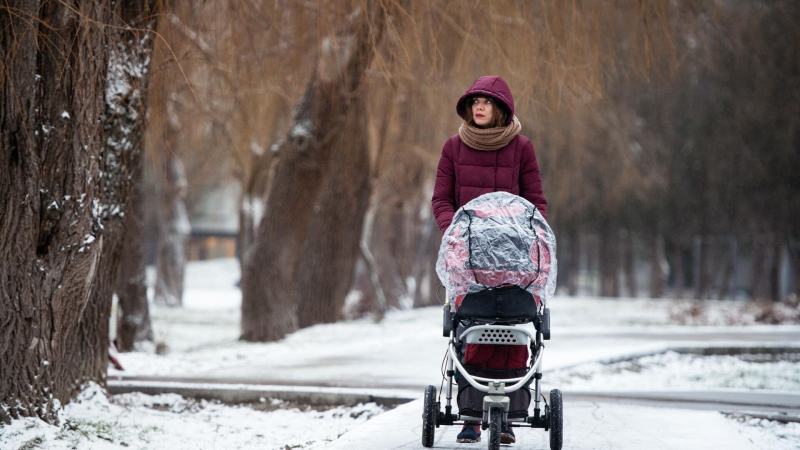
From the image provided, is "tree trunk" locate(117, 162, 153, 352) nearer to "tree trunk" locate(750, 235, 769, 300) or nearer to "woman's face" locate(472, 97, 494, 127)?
"woman's face" locate(472, 97, 494, 127)

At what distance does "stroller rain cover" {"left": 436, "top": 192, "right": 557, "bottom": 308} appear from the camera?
4.36 metres

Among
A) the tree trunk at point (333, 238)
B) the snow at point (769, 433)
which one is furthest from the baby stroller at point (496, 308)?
the tree trunk at point (333, 238)

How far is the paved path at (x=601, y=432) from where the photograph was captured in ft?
16.8

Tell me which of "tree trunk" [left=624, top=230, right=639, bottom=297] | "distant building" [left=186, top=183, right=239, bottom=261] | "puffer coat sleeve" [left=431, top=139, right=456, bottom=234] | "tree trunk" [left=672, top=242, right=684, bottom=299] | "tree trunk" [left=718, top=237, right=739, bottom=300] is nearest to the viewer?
"puffer coat sleeve" [left=431, top=139, right=456, bottom=234]

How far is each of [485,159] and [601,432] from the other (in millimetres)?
1909

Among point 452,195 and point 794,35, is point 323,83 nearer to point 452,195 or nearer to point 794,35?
point 452,195

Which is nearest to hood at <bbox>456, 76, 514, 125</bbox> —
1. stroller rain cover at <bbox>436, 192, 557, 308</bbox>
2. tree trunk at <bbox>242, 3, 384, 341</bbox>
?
stroller rain cover at <bbox>436, 192, 557, 308</bbox>

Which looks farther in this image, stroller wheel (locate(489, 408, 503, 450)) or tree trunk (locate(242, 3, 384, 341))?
tree trunk (locate(242, 3, 384, 341))

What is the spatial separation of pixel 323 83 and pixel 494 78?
23.5 ft

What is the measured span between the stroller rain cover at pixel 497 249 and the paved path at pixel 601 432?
104 cm

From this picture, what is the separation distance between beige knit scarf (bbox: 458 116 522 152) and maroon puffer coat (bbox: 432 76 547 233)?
0.06 metres

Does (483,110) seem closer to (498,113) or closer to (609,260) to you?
(498,113)

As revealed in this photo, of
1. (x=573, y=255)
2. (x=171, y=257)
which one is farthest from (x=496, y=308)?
(x=573, y=255)

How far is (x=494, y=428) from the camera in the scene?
4.37 meters
